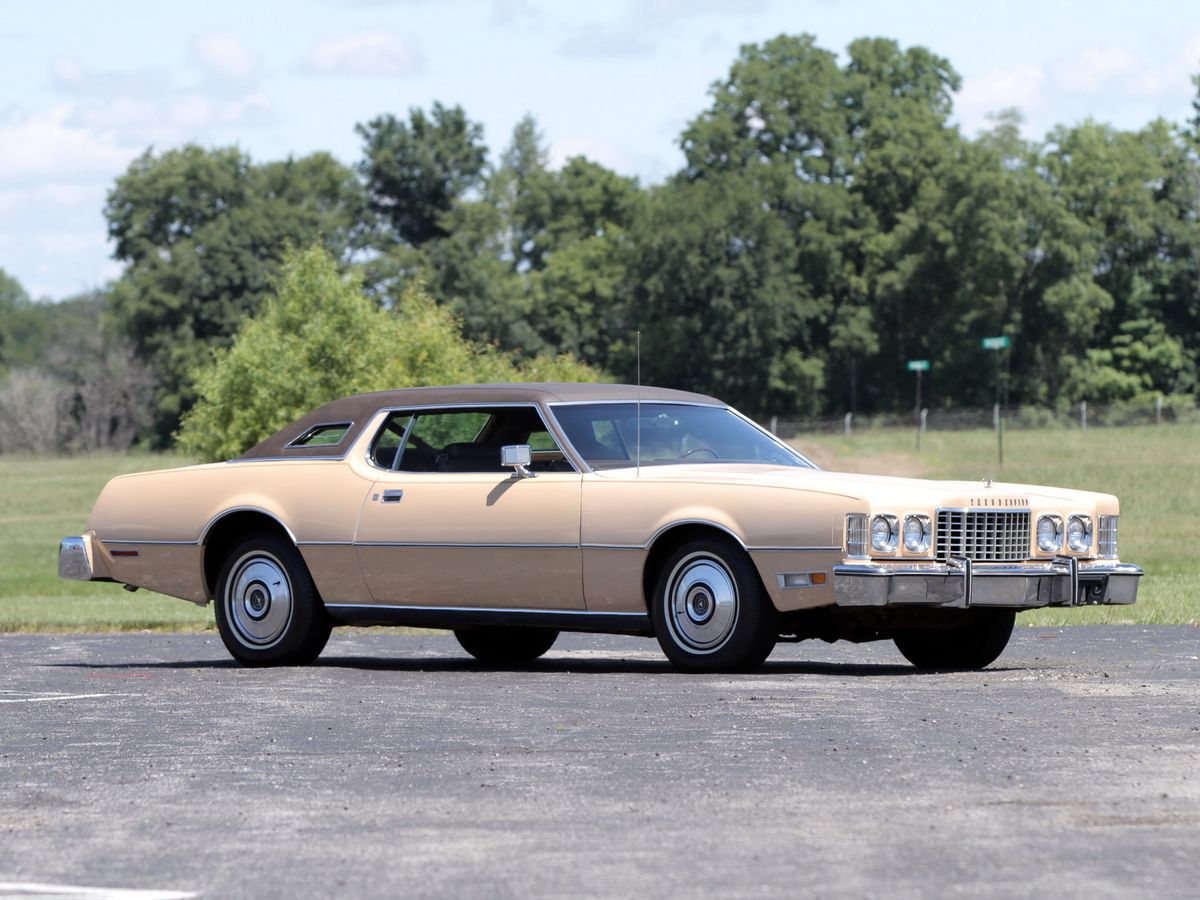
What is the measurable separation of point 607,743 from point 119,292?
94677 mm

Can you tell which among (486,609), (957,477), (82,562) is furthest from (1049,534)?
(957,477)

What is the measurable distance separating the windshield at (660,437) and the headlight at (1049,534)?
154cm

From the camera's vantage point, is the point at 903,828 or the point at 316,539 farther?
the point at 316,539

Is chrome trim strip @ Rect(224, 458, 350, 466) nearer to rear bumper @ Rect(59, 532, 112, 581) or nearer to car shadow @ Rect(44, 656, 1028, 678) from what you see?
rear bumper @ Rect(59, 532, 112, 581)

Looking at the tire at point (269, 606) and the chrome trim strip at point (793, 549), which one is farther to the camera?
the tire at point (269, 606)

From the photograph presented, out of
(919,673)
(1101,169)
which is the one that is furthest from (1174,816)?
(1101,169)

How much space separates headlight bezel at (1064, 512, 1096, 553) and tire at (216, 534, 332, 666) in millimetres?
4349

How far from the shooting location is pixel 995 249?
281 feet

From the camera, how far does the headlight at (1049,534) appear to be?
37.7 feet

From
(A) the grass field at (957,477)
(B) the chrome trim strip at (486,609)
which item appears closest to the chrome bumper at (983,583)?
(B) the chrome trim strip at (486,609)

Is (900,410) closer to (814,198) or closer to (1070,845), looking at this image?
(814,198)

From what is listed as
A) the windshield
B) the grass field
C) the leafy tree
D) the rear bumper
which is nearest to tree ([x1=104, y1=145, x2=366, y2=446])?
the grass field

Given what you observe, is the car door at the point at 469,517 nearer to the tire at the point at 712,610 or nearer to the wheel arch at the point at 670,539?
the wheel arch at the point at 670,539

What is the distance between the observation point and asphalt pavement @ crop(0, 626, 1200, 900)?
5602mm
